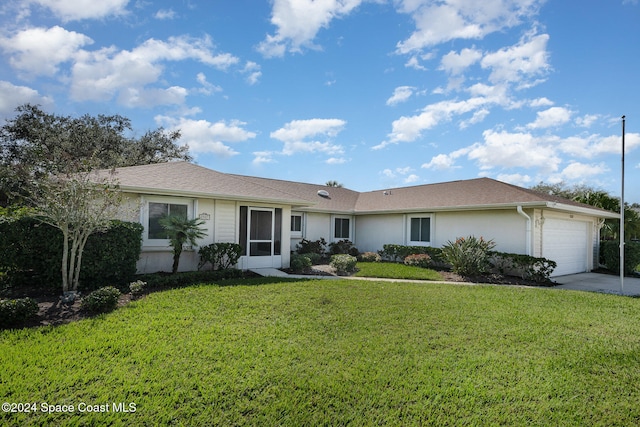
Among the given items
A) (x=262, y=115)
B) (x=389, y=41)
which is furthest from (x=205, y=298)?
(x=389, y=41)

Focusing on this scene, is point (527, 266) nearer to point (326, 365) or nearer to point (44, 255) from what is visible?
point (326, 365)

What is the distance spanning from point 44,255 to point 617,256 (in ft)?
73.5

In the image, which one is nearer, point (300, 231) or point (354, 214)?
point (300, 231)

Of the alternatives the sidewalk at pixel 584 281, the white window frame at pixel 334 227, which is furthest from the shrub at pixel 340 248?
the sidewalk at pixel 584 281

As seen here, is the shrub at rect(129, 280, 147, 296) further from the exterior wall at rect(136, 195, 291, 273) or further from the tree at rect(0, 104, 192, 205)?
the tree at rect(0, 104, 192, 205)

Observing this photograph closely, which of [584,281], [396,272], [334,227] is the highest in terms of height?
[334,227]

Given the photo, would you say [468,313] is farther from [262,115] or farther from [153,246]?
[262,115]

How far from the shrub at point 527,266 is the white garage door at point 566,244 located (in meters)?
1.05

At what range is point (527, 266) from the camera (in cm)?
1170

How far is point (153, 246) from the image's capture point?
10031 mm

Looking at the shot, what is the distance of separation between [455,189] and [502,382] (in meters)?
13.8

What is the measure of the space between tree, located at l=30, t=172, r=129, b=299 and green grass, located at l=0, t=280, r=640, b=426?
2.10 metres

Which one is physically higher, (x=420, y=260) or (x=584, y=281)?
(x=420, y=260)

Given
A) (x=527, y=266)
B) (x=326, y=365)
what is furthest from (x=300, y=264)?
(x=527, y=266)
